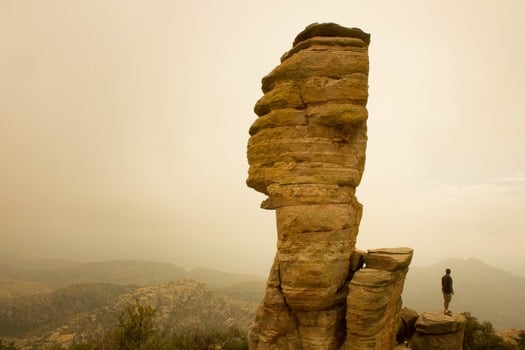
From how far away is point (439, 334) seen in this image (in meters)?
25.0

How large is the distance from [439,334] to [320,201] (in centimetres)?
1486

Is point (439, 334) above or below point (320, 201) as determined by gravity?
below

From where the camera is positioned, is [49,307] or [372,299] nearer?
[372,299]

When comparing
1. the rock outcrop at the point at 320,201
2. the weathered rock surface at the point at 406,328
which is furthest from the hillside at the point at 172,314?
the rock outcrop at the point at 320,201

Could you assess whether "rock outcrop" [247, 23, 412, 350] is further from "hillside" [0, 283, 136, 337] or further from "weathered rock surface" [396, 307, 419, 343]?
"hillside" [0, 283, 136, 337]

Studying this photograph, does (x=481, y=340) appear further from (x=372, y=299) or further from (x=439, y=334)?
(x=372, y=299)

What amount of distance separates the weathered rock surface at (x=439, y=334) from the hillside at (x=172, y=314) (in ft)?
214

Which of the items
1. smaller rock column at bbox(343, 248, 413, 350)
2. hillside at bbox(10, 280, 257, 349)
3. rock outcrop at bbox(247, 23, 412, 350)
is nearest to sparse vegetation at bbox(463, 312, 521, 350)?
rock outcrop at bbox(247, 23, 412, 350)

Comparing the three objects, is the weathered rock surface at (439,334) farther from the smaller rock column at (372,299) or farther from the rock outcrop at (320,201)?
the smaller rock column at (372,299)

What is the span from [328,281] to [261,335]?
20.0 ft

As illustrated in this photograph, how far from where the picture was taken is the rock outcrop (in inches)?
781

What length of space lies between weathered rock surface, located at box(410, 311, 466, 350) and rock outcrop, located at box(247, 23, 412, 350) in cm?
338

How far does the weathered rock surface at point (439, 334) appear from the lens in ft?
81.3

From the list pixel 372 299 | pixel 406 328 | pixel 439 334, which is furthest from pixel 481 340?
pixel 372 299
